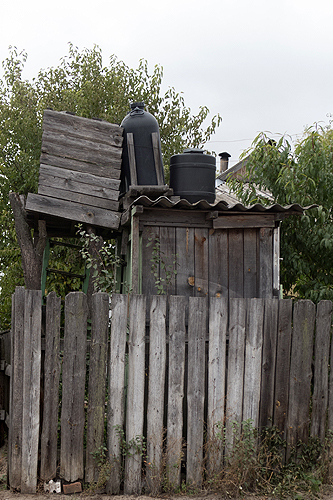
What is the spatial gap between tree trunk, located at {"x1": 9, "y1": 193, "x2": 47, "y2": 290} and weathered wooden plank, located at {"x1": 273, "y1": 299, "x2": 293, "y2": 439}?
379cm

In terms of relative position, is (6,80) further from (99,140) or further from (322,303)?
(322,303)

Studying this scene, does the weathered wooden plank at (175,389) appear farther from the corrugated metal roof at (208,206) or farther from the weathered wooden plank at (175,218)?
the weathered wooden plank at (175,218)

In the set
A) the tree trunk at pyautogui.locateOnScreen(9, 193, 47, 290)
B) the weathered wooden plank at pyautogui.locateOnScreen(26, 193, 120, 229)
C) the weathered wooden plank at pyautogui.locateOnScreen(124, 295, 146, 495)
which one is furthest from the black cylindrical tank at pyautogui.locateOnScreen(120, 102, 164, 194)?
the weathered wooden plank at pyautogui.locateOnScreen(124, 295, 146, 495)

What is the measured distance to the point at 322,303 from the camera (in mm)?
4371

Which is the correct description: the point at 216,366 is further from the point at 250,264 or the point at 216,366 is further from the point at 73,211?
the point at 73,211

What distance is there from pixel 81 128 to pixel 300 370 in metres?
4.10

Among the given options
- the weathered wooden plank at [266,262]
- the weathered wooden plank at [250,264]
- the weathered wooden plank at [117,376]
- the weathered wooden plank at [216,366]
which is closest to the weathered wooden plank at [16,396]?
the weathered wooden plank at [117,376]

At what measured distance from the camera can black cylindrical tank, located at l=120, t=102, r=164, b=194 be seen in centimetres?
632

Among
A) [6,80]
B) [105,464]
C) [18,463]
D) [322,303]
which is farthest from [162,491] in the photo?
[6,80]

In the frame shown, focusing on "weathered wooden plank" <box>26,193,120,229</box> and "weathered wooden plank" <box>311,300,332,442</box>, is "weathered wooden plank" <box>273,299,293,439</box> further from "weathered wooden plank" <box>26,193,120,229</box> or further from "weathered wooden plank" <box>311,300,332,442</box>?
"weathered wooden plank" <box>26,193,120,229</box>

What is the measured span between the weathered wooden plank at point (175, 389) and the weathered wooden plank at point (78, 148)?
2.90 meters

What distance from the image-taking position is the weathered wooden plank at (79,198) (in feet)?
19.9

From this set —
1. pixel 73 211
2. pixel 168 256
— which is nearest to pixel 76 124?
pixel 73 211

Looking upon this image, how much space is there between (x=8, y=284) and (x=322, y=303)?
9.54 m
